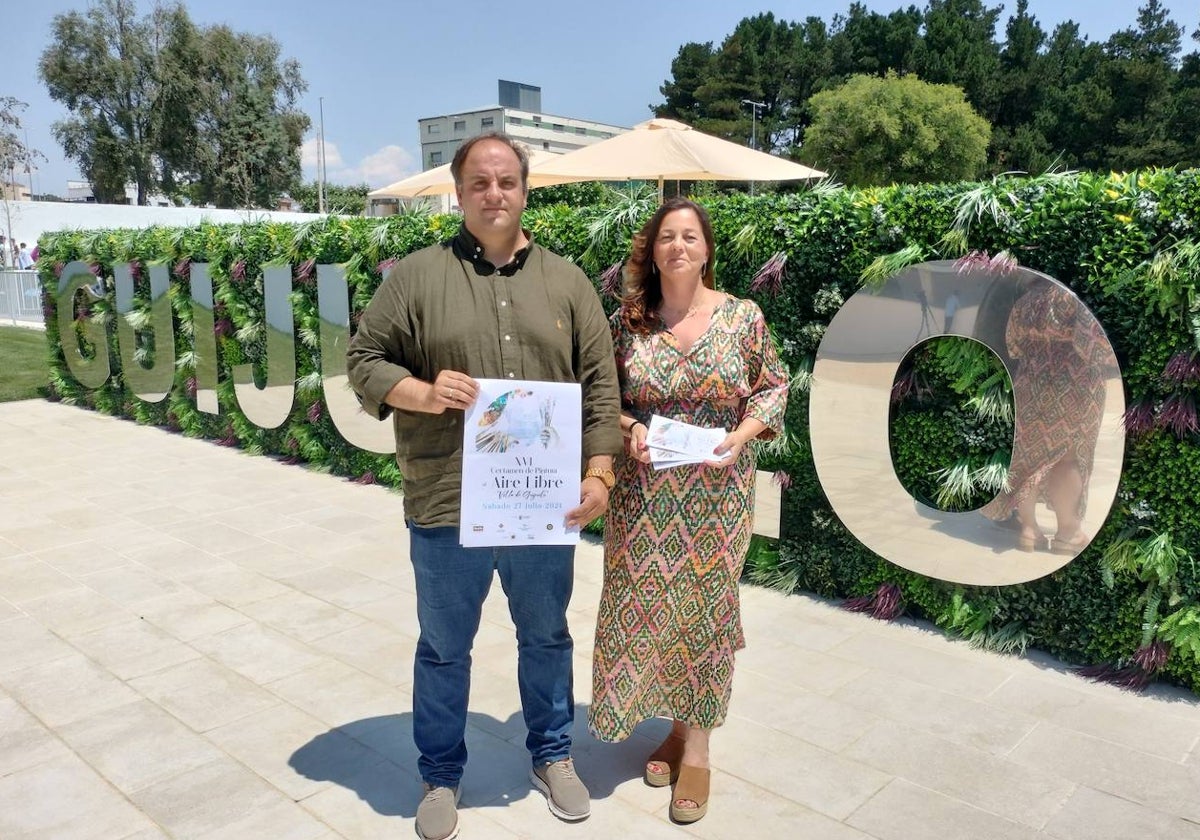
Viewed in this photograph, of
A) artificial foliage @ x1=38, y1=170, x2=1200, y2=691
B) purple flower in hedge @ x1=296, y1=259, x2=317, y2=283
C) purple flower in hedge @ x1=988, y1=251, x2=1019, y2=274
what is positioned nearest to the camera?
artificial foliage @ x1=38, y1=170, x2=1200, y2=691

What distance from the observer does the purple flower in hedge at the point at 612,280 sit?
5324 mm

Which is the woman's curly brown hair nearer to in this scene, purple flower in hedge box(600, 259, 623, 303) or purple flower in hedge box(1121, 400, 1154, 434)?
purple flower in hedge box(1121, 400, 1154, 434)

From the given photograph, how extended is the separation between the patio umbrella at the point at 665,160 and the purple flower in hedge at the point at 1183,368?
417cm

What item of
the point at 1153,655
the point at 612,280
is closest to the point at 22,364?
the point at 612,280

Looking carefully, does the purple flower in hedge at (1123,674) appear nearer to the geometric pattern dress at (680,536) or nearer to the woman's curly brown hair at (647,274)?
the geometric pattern dress at (680,536)

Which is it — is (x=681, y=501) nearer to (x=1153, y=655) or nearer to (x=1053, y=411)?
(x=1053, y=411)

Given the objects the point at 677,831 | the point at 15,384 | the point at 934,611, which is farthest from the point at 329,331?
the point at 15,384

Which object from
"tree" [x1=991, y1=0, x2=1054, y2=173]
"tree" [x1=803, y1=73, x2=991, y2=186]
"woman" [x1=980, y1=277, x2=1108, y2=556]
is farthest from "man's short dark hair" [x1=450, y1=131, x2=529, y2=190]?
"tree" [x1=991, y1=0, x2=1054, y2=173]

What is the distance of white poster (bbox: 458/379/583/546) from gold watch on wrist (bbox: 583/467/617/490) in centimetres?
8

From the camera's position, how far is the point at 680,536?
2.71 m

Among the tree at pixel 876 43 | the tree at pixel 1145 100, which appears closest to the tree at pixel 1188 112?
the tree at pixel 1145 100

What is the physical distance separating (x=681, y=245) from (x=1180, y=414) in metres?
2.22

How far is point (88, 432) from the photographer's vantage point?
981 cm

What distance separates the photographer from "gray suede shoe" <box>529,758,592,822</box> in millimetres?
→ 2742
